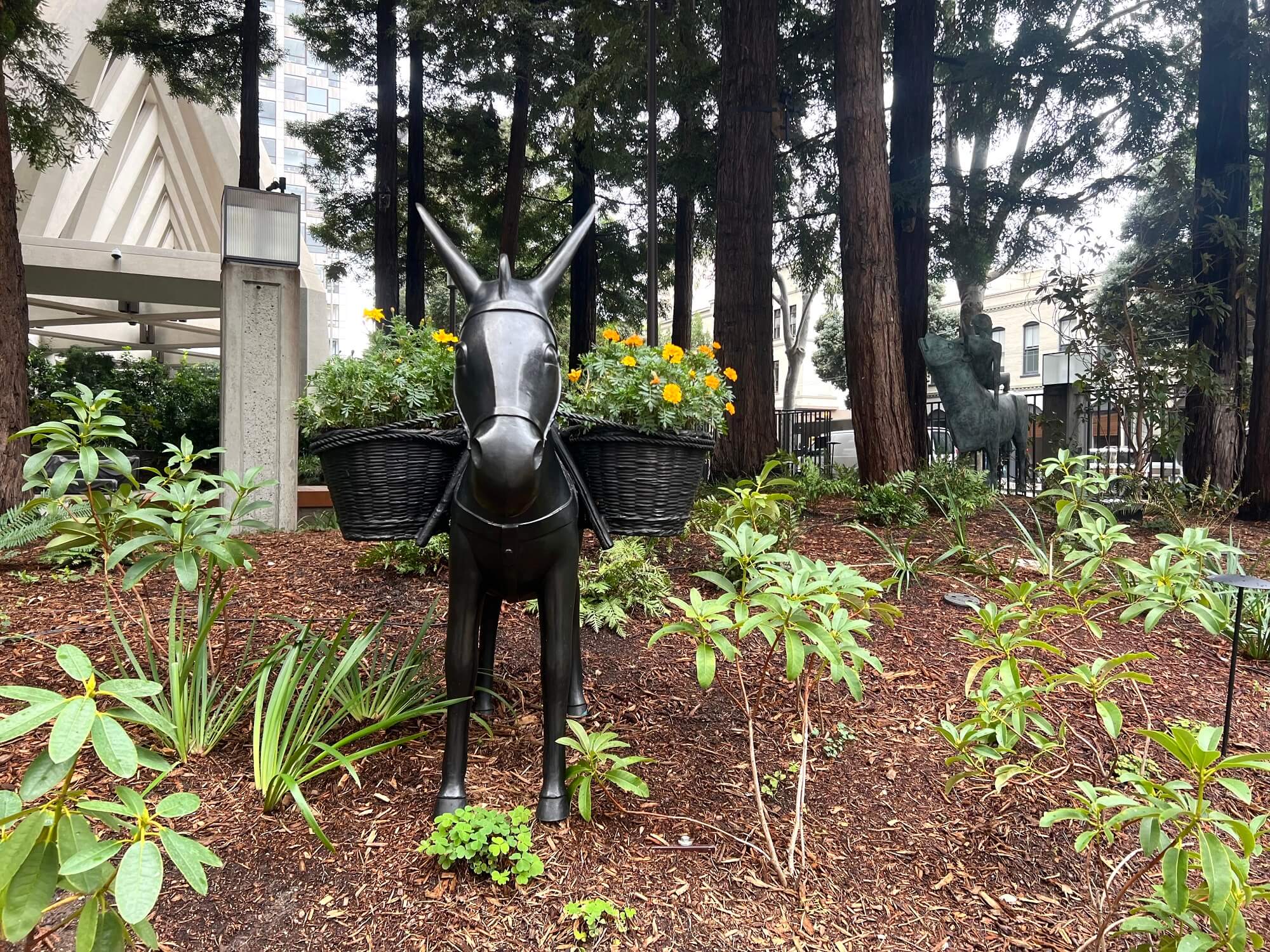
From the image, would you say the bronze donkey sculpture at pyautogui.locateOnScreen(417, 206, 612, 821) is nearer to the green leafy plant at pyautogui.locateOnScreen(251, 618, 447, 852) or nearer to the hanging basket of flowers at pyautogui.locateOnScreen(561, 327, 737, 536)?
the hanging basket of flowers at pyautogui.locateOnScreen(561, 327, 737, 536)

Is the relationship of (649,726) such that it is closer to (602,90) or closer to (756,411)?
(756,411)

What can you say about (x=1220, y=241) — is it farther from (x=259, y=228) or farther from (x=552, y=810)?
Answer: (x=259, y=228)

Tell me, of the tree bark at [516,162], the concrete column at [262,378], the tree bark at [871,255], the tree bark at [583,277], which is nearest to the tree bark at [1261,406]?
the tree bark at [871,255]

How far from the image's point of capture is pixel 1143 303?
8125 millimetres

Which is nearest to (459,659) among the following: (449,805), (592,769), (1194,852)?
(449,805)

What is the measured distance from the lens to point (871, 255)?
719cm

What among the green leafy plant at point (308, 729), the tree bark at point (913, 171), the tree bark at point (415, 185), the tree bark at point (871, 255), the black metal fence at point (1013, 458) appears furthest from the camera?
the tree bark at point (415, 185)

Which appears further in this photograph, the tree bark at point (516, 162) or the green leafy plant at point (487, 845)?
the tree bark at point (516, 162)

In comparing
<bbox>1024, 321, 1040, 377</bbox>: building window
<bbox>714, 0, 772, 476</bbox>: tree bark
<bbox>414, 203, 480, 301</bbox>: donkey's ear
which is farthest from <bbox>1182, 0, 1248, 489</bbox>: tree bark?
<bbox>1024, 321, 1040, 377</bbox>: building window

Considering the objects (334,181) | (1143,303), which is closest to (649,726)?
(1143,303)

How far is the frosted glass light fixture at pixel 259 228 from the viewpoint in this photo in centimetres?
688

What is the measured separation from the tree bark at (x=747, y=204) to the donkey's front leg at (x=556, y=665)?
557 cm

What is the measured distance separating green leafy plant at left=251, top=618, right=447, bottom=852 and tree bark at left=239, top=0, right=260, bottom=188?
34.5 ft

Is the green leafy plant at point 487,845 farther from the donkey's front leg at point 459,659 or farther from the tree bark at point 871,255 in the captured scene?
the tree bark at point 871,255
